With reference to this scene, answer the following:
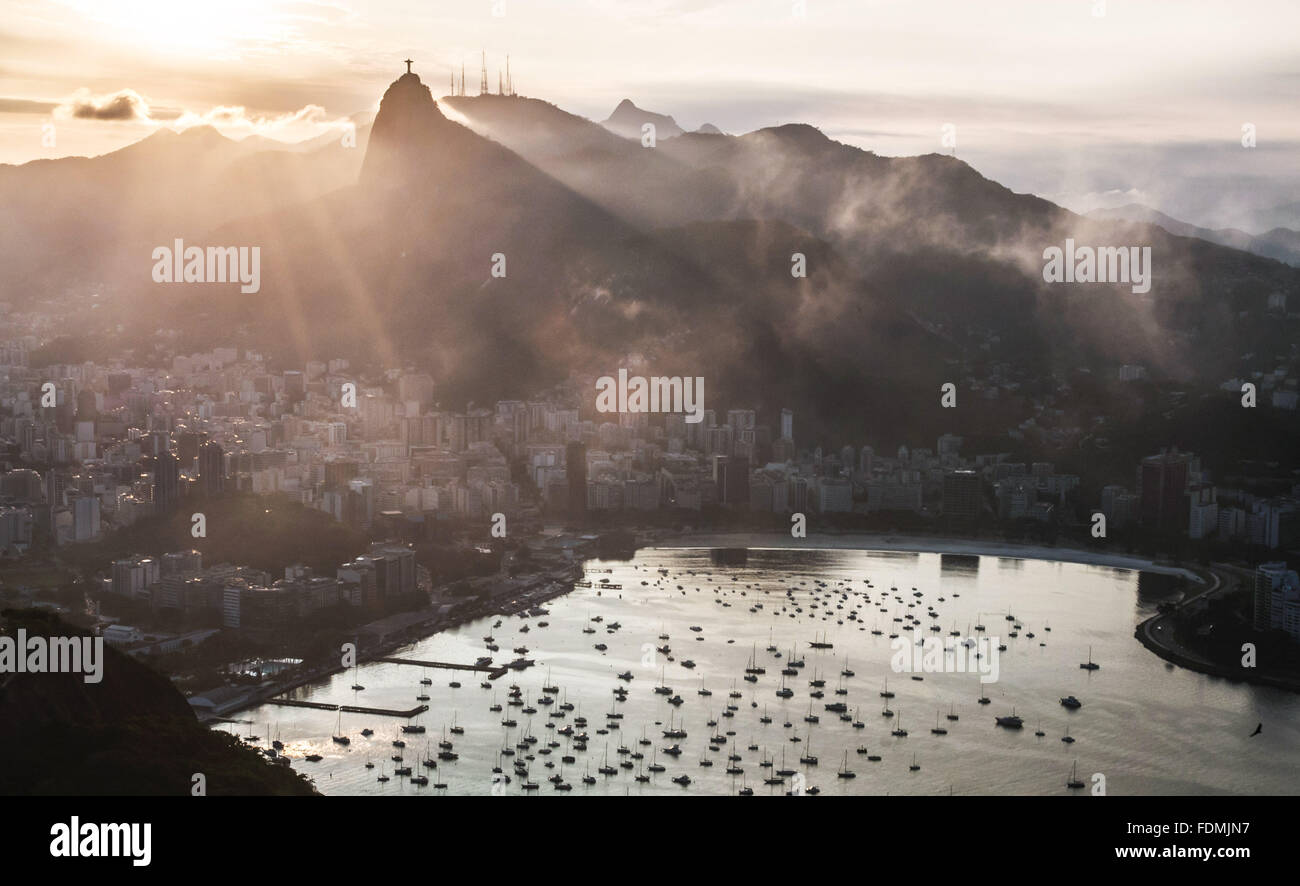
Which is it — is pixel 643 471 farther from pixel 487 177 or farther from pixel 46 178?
pixel 46 178

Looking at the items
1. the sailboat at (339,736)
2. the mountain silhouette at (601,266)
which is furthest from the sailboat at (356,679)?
the mountain silhouette at (601,266)

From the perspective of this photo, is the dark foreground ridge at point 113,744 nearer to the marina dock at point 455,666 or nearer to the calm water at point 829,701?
the calm water at point 829,701

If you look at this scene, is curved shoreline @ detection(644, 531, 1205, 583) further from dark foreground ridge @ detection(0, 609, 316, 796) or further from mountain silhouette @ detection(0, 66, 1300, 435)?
dark foreground ridge @ detection(0, 609, 316, 796)

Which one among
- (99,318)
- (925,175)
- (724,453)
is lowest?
(724,453)

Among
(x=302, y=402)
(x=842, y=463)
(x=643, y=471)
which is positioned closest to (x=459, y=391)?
(x=302, y=402)

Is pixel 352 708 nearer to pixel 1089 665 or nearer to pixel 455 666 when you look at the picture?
pixel 455 666

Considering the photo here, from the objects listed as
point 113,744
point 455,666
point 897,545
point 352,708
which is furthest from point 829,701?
point 897,545
